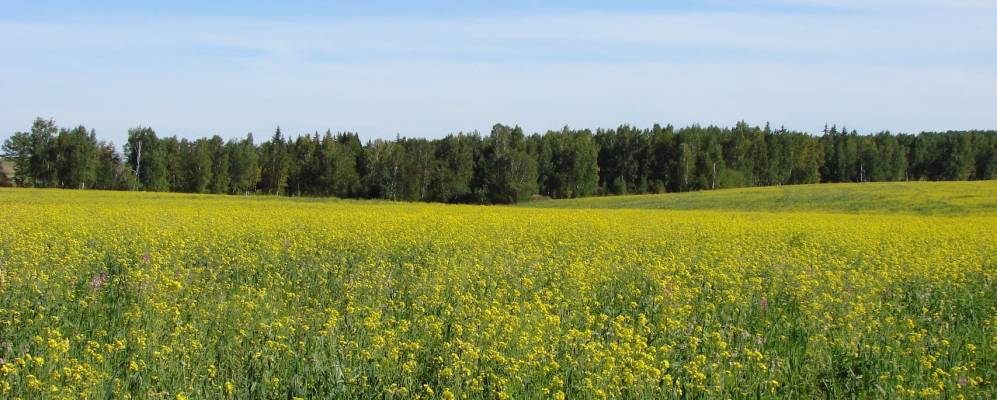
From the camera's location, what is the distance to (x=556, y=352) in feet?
21.1

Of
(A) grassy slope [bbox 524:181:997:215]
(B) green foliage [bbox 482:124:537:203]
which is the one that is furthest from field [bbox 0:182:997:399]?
(B) green foliage [bbox 482:124:537:203]

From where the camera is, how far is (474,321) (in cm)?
734

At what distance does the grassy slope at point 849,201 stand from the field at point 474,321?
29.5 meters

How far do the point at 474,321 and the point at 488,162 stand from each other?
3114 inches

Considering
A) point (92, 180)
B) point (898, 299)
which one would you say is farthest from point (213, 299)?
point (92, 180)

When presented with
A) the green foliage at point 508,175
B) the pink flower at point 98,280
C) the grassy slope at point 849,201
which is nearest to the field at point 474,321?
the pink flower at point 98,280

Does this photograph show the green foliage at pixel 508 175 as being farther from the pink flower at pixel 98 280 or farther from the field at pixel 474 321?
the pink flower at pixel 98 280

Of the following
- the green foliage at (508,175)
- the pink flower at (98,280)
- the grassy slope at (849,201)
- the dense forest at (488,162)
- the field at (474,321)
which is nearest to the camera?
the field at (474,321)

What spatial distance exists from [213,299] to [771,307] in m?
6.39

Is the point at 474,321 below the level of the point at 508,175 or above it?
below

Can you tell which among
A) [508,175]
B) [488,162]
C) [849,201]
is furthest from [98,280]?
[488,162]

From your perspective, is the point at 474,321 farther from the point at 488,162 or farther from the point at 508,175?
the point at 488,162

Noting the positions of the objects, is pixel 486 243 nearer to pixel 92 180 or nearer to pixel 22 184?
pixel 92 180

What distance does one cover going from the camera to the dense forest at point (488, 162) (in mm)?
86062
